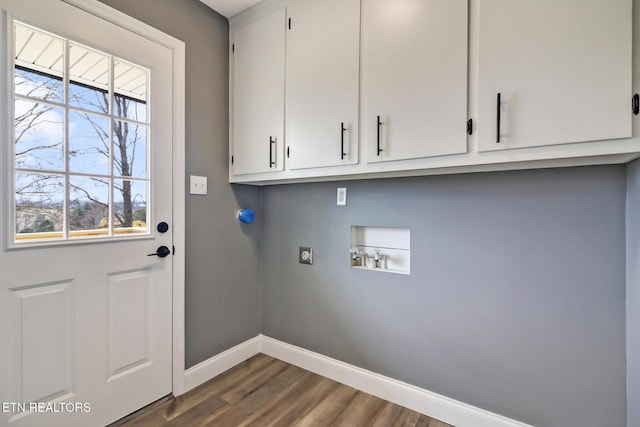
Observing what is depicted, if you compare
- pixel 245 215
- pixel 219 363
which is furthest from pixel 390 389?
pixel 245 215

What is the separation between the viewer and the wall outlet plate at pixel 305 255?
2.15m

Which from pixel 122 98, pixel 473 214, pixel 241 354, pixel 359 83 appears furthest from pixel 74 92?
pixel 473 214

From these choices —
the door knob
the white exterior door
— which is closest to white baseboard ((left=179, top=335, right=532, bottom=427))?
the white exterior door

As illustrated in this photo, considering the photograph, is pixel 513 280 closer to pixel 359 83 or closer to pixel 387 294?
pixel 387 294

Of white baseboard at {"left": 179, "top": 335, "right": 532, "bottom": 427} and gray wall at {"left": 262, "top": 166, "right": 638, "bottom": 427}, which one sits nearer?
gray wall at {"left": 262, "top": 166, "right": 638, "bottom": 427}

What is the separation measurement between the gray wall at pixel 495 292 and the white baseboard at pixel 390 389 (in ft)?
0.15

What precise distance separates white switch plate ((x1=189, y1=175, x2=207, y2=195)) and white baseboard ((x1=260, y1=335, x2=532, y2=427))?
4.28 feet

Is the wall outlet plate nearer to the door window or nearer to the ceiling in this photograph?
the door window

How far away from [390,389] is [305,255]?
3.34 feet

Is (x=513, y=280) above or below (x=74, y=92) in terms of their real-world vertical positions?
below

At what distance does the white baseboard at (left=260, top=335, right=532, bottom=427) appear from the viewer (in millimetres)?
1539

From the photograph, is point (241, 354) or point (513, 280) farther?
point (241, 354)

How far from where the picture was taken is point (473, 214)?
157cm

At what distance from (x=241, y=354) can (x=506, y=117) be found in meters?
2.28
